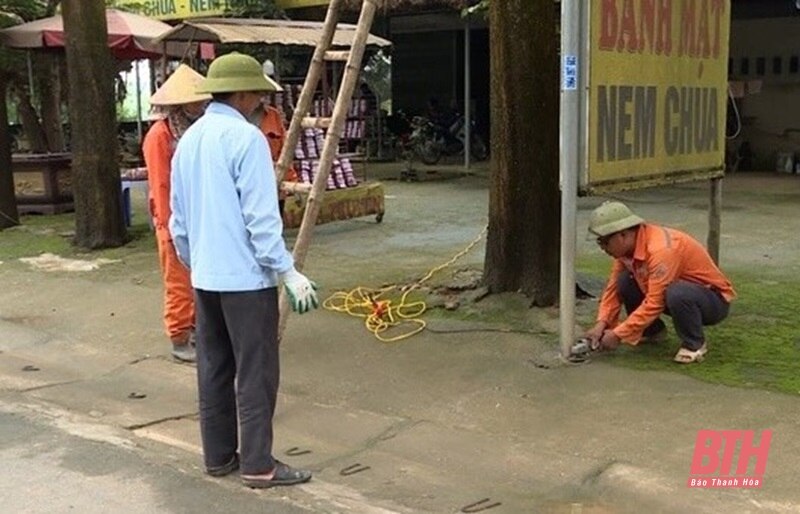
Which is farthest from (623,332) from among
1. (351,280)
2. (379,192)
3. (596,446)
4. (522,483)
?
(379,192)

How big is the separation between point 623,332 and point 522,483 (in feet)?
5.47

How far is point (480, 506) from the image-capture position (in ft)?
13.9

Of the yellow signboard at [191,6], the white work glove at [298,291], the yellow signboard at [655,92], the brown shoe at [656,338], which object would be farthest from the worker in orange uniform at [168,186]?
the yellow signboard at [191,6]

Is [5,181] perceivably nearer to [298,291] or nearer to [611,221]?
[611,221]

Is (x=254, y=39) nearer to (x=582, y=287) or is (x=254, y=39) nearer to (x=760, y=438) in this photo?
(x=582, y=287)

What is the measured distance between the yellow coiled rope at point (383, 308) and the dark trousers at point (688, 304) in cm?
156

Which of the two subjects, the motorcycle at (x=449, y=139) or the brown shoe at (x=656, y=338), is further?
the motorcycle at (x=449, y=139)

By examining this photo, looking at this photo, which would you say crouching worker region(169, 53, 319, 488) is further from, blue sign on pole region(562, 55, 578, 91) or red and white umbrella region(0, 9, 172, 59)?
red and white umbrella region(0, 9, 172, 59)

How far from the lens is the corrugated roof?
11.4 metres

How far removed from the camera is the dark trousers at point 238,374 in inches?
172

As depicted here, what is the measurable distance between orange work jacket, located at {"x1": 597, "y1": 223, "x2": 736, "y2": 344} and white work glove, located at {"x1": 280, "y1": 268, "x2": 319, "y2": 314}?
7.47ft

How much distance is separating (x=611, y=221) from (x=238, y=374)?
7.84 ft

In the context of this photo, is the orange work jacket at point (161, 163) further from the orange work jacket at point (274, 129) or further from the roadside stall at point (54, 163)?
the roadside stall at point (54, 163)

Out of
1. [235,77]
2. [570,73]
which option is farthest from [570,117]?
[235,77]
